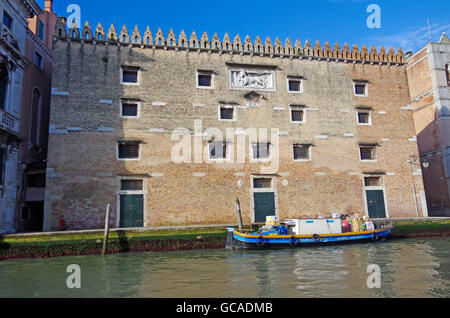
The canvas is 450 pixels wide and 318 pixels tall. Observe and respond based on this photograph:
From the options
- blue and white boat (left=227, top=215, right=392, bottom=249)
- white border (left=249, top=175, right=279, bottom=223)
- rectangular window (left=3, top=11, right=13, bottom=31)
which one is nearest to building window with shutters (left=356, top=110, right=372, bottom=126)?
white border (left=249, top=175, right=279, bottom=223)

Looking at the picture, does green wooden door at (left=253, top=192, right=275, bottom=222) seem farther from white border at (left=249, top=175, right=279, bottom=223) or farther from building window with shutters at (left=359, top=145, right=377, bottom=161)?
building window with shutters at (left=359, top=145, right=377, bottom=161)

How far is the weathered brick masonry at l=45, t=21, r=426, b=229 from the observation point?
17688 mm

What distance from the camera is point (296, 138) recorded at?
2028 centimetres

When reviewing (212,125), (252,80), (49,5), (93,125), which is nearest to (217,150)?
(212,125)

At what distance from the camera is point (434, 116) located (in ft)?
74.4

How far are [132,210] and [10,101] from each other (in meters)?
8.23

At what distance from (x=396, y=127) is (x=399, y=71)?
14.2ft

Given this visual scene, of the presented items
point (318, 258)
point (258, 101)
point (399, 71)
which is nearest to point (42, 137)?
point (258, 101)

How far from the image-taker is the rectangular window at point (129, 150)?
18281 millimetres

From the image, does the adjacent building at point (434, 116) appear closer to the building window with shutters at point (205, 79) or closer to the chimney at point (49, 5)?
the building window with shutters at point (205, 79)

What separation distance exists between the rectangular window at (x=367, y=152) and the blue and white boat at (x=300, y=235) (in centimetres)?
592

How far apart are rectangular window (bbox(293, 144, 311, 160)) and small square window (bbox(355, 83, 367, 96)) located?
223 inches

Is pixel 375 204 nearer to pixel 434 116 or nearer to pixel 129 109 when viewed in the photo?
pixel 434 116

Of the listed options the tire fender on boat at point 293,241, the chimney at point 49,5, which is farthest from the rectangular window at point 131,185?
the chimney at point 49,5
